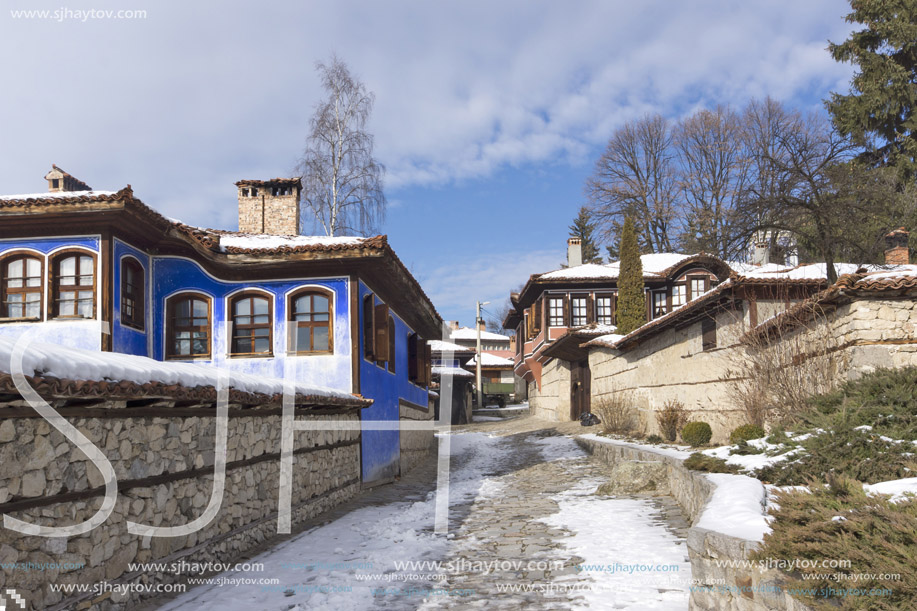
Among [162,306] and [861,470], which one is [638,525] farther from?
[162,306]

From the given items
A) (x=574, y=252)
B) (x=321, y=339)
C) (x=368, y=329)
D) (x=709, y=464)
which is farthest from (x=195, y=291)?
(x=574, y=252)

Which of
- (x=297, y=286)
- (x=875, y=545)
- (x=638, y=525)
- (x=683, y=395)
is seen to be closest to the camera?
(x=875, y=545)

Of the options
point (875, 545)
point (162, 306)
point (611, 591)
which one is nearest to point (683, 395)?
point (611, 591)

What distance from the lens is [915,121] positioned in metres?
22.6

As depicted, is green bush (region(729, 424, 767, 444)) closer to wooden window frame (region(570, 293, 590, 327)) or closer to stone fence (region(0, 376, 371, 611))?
stone fence (region(0, 376, 371, 611))

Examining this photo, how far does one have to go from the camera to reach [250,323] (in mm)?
12219

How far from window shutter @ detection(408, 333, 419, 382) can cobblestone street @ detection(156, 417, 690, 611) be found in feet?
18.5

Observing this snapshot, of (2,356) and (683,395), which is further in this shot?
(683,395)

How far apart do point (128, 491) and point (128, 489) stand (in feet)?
0.05

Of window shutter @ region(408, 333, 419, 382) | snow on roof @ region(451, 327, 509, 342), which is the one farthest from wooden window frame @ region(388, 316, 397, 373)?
snow on roof @ region(451, 327, 509, 342)

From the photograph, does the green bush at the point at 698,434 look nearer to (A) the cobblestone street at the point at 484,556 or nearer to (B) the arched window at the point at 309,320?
(A) the cobblestone street at the point at 484,556

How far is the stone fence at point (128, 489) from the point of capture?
4113mm

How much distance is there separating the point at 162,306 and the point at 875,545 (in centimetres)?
1176

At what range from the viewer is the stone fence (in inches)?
162
